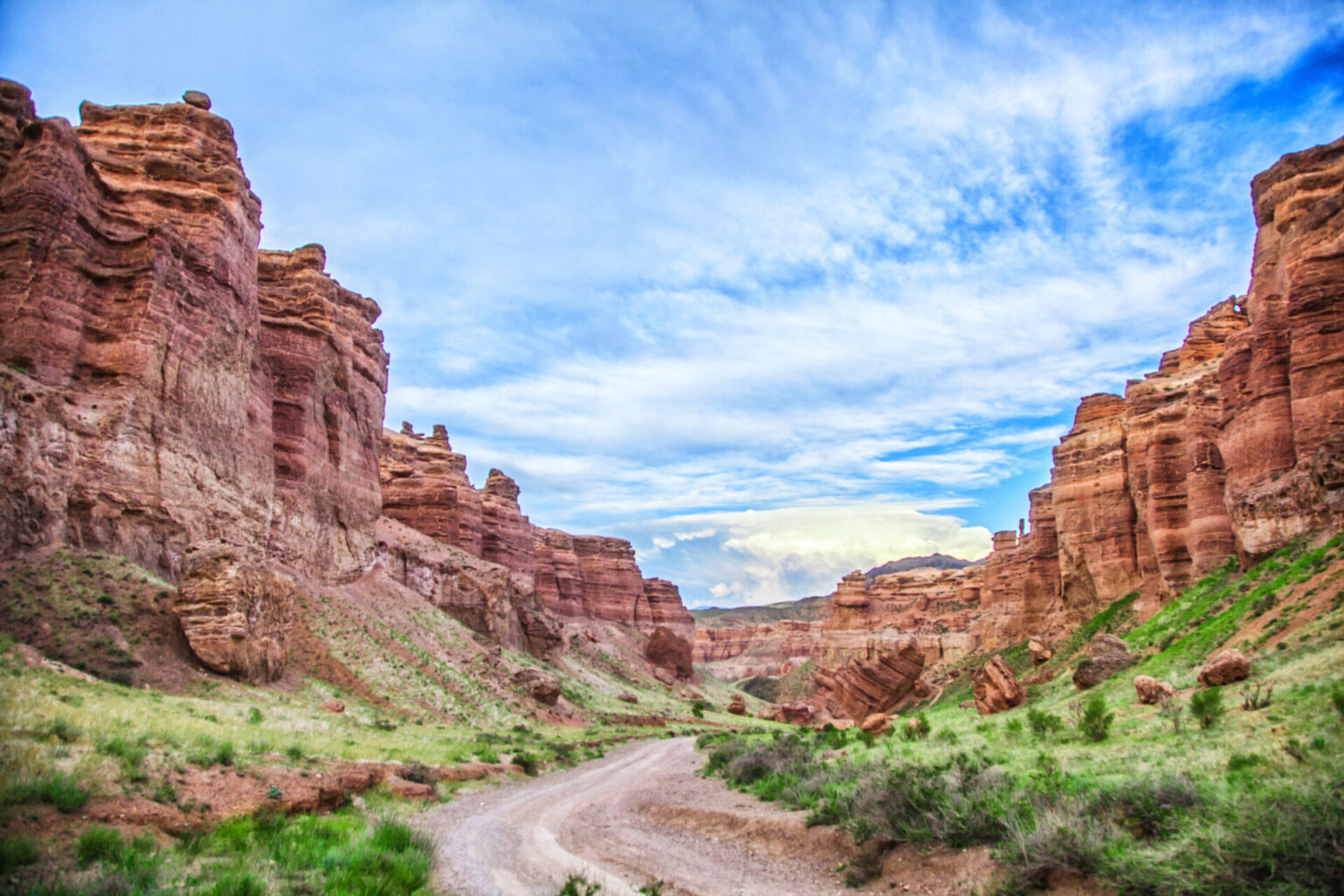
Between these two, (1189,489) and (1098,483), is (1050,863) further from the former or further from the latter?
(1098,483)

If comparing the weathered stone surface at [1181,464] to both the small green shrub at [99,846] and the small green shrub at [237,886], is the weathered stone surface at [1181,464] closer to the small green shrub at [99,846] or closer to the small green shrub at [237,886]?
the small green shrub at [237,886]

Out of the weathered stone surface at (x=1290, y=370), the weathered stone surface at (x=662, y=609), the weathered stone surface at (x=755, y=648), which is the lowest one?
the weathered stone surface at (x=755, y=648)

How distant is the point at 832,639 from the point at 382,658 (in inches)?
2773

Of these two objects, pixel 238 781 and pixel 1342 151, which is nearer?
pixel 238 781

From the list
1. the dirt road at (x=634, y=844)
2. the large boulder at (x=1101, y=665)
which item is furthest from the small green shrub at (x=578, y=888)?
the large boulder at (x=1101, y=665)

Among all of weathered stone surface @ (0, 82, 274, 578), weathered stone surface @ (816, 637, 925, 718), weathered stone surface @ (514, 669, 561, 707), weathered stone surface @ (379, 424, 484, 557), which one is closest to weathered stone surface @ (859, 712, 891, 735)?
weathered stone surface @ (816, 637, 925, 718)

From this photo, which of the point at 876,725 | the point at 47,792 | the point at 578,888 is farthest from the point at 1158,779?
the point at 876,725

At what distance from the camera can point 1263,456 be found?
28.1 metres

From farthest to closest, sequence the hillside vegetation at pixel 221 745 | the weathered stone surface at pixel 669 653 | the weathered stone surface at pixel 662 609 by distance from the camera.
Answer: the weathered stone surface at pixel 662 609
the weathered stone surface at pixel 669 653
the hillside vegetation at pixel 221 745

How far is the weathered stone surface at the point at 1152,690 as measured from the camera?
53.0 feet

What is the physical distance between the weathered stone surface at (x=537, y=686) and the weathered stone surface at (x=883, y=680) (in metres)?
19.2

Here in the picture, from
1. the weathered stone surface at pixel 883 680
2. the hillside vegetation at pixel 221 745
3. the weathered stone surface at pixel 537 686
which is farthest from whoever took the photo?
the weathered stone surface at pixel 883 680

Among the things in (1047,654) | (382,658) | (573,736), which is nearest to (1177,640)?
(1047,654)

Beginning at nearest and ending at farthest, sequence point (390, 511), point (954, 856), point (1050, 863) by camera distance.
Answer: point (1050, 863) < point (954, 856) < point (390, 511)
